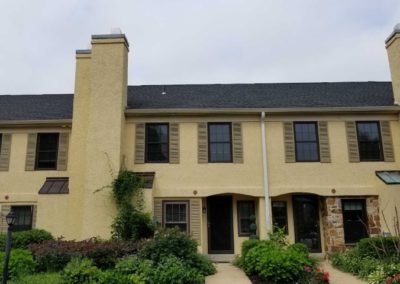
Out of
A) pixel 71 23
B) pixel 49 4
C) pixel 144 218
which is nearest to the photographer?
pixel 144 218

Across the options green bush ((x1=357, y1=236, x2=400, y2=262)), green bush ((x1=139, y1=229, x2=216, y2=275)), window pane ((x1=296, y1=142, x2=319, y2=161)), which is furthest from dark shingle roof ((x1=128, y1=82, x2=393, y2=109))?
green bush ((x1=139, y1=229, x2=216, y2=275))

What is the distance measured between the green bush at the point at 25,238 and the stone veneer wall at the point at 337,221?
9.87 m

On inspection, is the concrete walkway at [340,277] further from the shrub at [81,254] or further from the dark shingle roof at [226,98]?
the dark shingle roof at [226,98]

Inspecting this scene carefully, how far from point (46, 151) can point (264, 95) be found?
9.45 meters

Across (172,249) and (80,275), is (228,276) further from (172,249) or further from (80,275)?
(80,275)

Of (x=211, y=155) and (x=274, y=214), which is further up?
(x=211, y=155)

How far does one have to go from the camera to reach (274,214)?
565 inches

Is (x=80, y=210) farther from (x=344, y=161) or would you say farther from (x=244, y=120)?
(x=344, y=161)

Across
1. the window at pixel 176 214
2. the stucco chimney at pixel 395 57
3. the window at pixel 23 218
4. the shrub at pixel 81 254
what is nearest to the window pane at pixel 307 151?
the stucco chimney at pixel 395 57

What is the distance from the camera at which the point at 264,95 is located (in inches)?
652

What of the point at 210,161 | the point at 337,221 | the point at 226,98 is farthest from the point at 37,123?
the point at 337,221

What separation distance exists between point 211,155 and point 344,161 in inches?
198

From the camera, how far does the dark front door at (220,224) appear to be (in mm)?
14156

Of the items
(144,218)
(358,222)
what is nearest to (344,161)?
(358,222)
